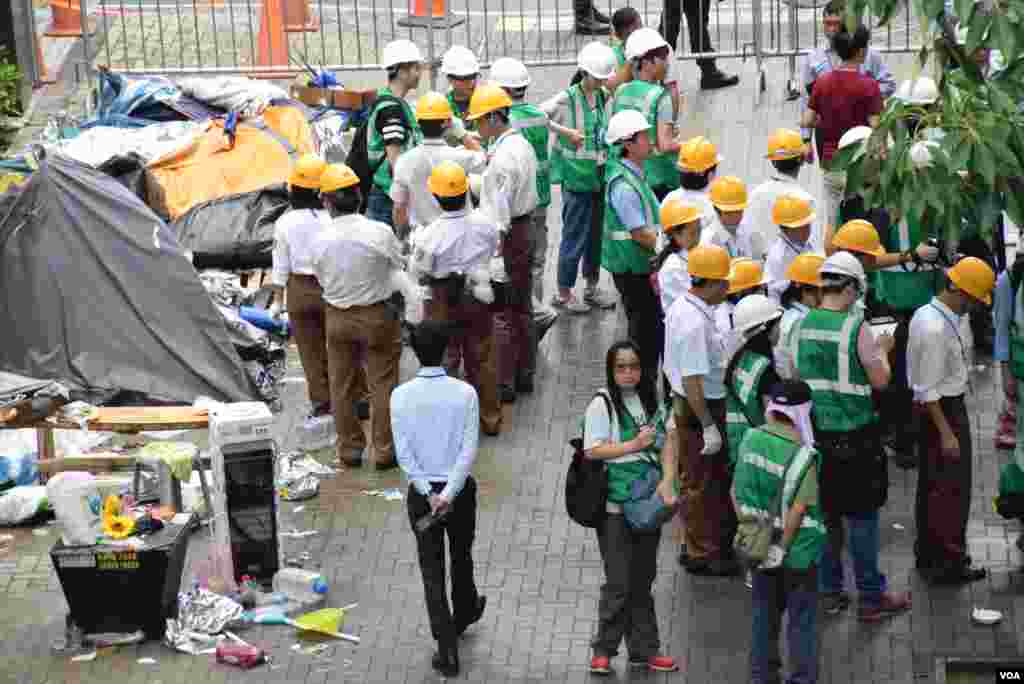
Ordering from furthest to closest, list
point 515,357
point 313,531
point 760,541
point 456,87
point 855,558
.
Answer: point 456,87 → point 515,357 → point 313,531 → point 855,558 → point 760,541

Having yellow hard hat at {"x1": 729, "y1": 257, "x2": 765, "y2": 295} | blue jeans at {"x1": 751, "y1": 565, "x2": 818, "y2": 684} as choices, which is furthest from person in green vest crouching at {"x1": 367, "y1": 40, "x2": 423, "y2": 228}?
blue jeans at {"x1": 751, "y1": 565, "x2": 818, "y2": 684}

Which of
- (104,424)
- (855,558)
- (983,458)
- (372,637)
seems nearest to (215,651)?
(372,637)

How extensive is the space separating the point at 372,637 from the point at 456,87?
207 inches

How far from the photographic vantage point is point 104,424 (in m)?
13.4

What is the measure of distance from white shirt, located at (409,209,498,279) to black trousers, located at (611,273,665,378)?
3.00 ft

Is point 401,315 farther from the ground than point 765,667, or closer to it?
farther from the ground

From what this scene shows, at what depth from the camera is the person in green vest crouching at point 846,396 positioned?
11078 mm

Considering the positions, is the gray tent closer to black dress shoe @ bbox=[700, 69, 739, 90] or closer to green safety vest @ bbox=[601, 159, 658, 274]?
green safety vest @ bbox=[601, 159, 658, 274]

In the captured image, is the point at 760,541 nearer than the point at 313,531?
Yes

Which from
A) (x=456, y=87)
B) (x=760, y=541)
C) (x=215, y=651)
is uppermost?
(x=456, y=87)

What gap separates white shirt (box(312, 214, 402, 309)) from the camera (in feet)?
43.2

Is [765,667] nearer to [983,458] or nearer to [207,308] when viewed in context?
[983,458]

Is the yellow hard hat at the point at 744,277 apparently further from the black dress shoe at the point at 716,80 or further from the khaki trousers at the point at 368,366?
the black dress shoe at the point at 716,80

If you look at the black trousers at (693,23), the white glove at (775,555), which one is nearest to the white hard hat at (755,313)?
the white glove at (775,555)
